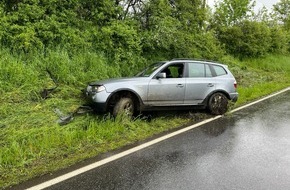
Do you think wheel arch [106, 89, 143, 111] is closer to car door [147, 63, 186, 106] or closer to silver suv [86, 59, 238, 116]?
silver suv [86, 59, 238, 116]

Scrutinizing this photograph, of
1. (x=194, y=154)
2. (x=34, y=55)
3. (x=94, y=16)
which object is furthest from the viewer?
(x=94, y=16)

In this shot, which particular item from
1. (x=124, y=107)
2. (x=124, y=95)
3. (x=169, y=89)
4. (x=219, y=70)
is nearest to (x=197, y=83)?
(x=169, y=89)

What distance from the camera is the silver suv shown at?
23.6ft

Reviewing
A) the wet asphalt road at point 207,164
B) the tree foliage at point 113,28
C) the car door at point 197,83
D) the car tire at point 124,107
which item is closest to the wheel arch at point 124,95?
the car tire at point 124,107

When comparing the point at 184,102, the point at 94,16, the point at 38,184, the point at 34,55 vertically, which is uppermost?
the point at 94,16

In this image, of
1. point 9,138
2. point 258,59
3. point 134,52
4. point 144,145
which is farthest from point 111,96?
point 258,59

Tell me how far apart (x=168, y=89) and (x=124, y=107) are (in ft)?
4.51

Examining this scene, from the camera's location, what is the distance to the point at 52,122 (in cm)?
654

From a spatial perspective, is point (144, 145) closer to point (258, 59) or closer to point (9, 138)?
point (9, 138)

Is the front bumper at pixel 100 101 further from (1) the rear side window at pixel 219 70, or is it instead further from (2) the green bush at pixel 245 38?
(2) the green bush at pixel 245 38

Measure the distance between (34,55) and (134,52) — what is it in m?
3.85

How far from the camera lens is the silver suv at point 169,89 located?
23.6 ft

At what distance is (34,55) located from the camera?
8.73 m

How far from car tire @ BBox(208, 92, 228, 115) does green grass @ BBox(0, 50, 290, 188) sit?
35cm
